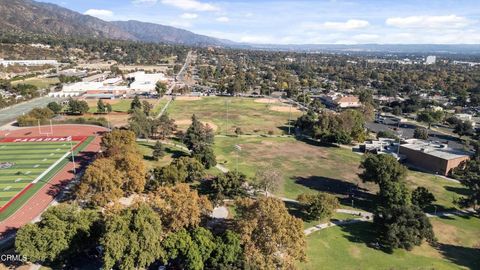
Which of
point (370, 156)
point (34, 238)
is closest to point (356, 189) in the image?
point (370, 156)

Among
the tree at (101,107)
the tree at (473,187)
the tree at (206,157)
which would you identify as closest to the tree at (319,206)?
the tree at (473,187)

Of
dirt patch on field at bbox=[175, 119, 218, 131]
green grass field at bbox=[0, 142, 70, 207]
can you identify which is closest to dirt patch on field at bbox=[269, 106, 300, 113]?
dirt patch on field at bbox=[175, 119, 218, 131]

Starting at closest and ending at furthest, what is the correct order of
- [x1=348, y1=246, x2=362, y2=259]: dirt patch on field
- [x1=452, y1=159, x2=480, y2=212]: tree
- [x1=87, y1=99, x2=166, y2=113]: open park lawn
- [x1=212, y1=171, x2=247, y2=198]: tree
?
1. [x1=348, y1=246, x2=362, y2=259]: dirt patch on field
2. [x1=452, y1=159, x2=480, y2=212]: tree
3. [x1=212, y1=171, x2=247, y2=198]: tree
4. [x1=87, y1=99, x2=166, y2=113]: open park lawn

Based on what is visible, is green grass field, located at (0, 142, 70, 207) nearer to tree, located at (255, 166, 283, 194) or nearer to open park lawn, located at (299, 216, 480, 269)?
tree, located at (255, 166, 283, 194)

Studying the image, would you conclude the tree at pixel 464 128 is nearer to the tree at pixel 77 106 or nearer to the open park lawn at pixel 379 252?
the open park lawn at pixel 379 252

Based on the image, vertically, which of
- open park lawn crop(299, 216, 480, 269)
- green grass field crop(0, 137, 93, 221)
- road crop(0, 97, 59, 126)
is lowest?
open park lawn crop(299, 216, 480, 269)

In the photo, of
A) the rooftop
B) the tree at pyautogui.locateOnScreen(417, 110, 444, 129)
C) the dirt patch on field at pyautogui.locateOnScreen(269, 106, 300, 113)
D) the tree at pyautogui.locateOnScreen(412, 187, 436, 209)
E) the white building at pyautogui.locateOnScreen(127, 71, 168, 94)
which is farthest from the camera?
the white building at pyautogui.locateOnScreen(127, 71, 168, 94)

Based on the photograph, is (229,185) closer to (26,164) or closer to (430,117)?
(26,164)
